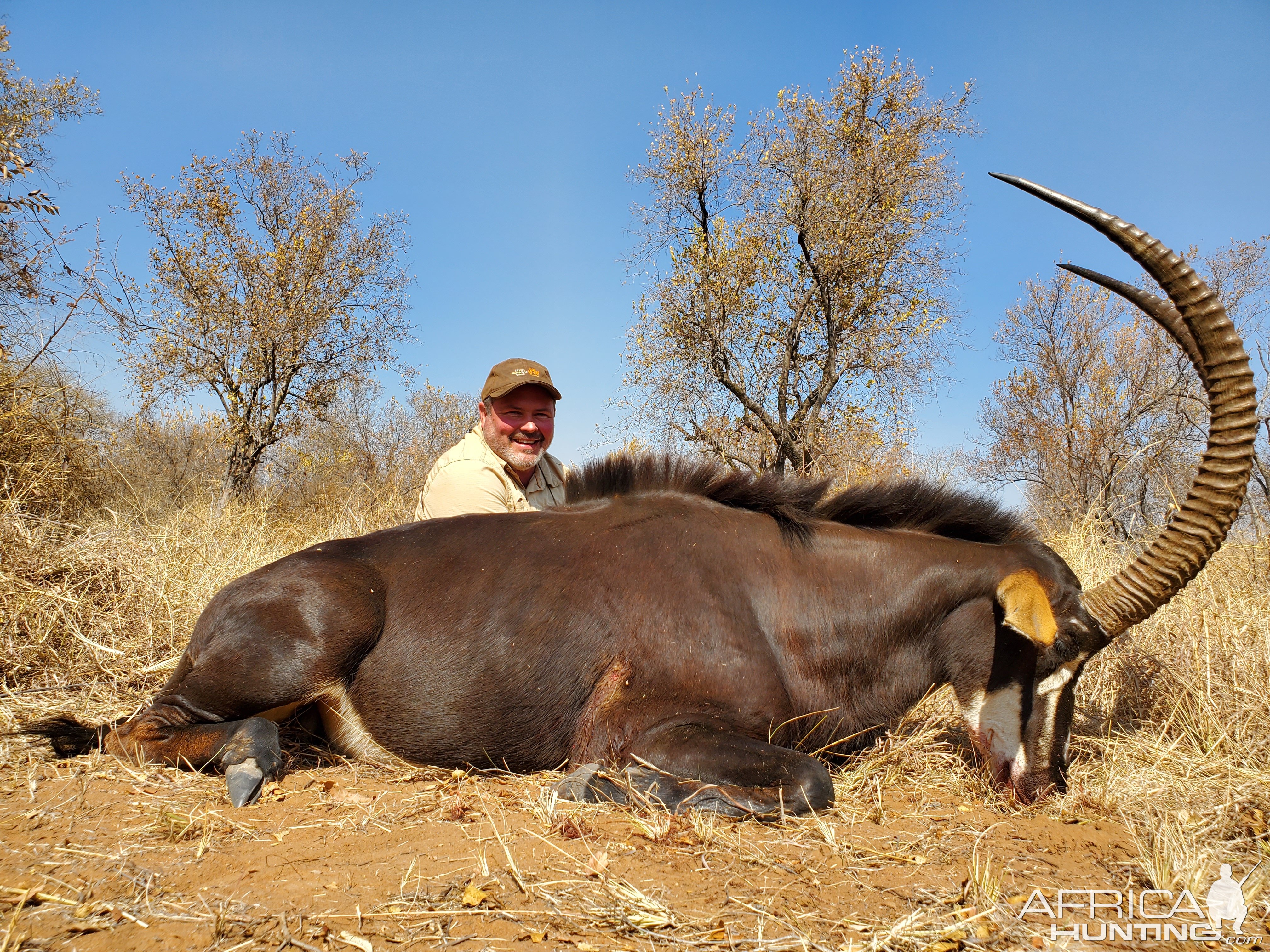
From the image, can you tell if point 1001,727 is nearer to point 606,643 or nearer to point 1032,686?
point 1032,686

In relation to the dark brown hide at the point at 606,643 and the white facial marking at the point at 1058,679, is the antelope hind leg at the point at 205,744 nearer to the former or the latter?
the dark brown hide at the point at 606,643

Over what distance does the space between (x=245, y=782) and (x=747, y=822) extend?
7.02 feet

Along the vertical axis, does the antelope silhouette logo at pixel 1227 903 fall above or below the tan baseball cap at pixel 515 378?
below

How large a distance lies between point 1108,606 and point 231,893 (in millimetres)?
3770

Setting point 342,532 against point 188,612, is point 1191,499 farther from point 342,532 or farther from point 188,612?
point 342,532

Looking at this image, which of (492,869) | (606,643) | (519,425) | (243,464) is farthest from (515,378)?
(243,464)

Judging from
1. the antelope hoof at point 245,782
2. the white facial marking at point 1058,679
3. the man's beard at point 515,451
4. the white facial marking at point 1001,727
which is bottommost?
the antelope hoof at point 245,782

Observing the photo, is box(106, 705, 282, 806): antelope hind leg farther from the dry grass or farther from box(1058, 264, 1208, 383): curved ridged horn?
box(1058, 264, 1208, 383): curved ridged horn

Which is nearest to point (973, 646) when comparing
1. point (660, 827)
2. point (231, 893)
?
point (660, 827)

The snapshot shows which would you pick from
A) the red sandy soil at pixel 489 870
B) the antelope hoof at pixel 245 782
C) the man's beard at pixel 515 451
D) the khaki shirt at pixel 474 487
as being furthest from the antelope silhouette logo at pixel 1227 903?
the man's beard at pixel 515 451

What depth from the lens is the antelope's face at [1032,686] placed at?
3518 mm

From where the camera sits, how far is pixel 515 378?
18.4 ft

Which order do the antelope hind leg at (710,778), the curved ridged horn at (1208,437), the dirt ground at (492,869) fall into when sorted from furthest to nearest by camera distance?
the curved ridged horn at (1208,437) < the antelope hind leg at (710,778) < the dirt ground at (492,869)

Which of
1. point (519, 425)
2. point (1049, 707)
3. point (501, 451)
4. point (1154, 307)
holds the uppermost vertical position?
point (1154, 307)
